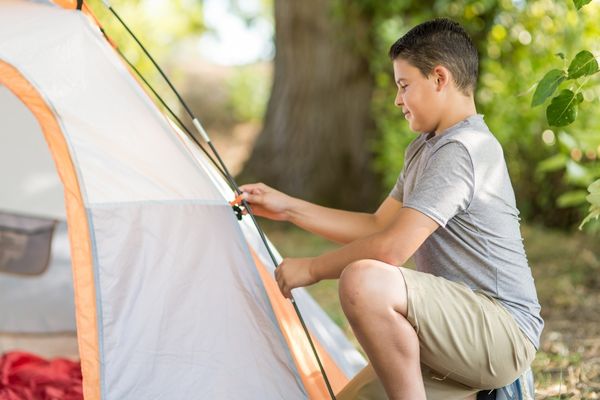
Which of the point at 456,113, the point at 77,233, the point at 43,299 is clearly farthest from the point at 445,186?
the point at 43,299

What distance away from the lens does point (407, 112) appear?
1.82 metres

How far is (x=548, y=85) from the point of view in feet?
6.01

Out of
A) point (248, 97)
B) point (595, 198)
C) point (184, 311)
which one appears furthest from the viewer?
point (248, 97)

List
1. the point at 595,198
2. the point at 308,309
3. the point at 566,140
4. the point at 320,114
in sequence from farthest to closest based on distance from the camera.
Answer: the point at 320,114 → the point at 566,140 → the point at 308,309 → the point at 595,198

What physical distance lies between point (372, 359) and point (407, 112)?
0.54 meters

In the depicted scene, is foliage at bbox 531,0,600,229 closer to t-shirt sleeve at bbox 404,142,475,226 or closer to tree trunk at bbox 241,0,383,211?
t-shirt sleeve at bbox 404,142,475,226

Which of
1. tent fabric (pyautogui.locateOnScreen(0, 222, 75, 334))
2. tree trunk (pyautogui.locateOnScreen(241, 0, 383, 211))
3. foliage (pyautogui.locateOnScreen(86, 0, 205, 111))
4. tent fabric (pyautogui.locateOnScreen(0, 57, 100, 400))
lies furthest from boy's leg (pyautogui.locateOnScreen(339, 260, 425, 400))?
foliage (pyautogui.locateOnScreen(86, 0, 205, 111))

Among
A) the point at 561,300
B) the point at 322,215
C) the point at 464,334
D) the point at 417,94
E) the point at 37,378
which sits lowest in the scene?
the point at 561,300

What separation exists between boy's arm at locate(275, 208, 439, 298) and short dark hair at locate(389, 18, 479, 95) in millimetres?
330

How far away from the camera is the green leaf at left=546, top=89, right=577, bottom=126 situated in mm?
1854

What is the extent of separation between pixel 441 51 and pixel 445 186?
30 centimetres

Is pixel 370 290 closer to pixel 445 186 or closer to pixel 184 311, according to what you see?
pixel 445 186

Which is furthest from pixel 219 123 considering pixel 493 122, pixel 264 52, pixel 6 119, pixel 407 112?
pixel 407 112

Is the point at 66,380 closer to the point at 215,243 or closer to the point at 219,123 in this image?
the point at 215,243
